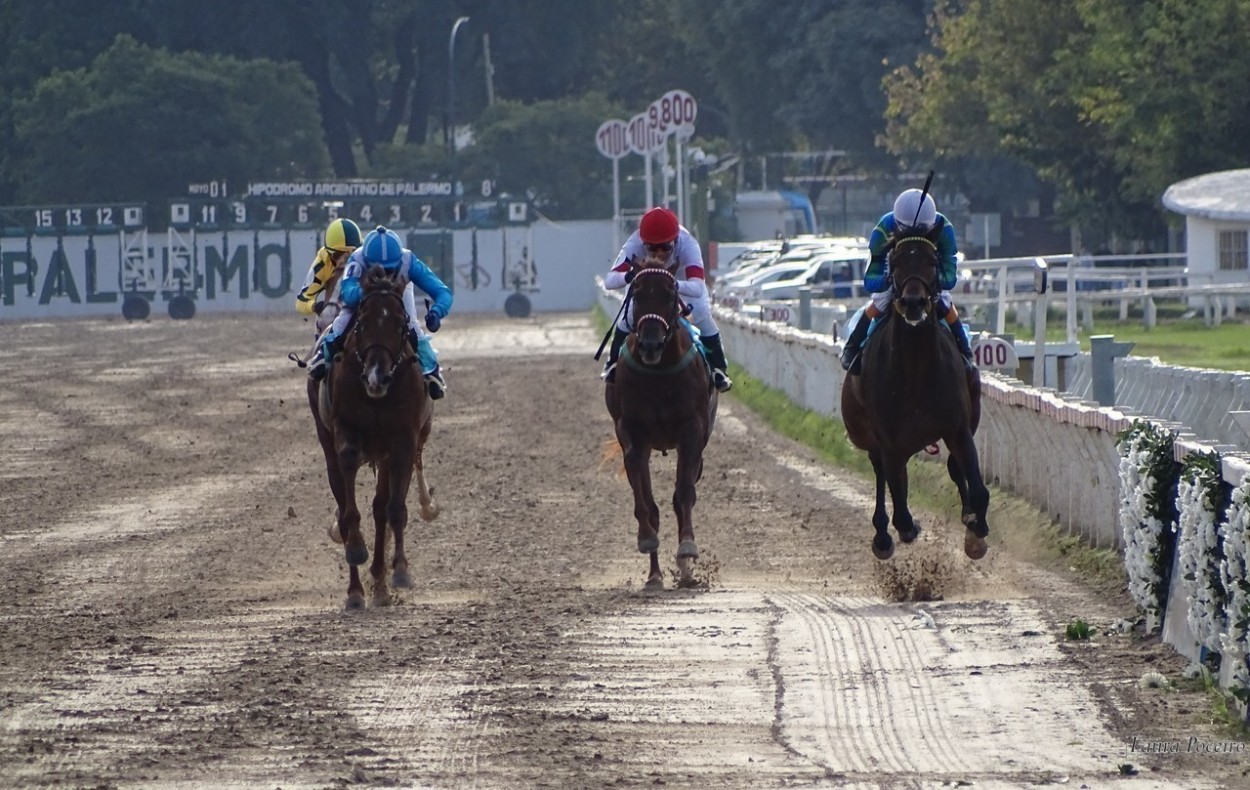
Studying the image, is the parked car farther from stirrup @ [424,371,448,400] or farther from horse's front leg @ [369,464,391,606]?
horse's front leg @ [369,464,391,606]

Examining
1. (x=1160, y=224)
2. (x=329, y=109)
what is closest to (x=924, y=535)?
(x=1160, y=224)

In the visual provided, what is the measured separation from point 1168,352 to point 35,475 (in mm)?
14372

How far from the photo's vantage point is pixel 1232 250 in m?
36.2

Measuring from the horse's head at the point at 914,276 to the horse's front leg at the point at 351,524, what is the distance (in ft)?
10.2

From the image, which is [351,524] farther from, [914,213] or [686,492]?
[914,213]

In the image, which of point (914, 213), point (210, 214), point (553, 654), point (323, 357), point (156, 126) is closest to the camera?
point (553, 654)

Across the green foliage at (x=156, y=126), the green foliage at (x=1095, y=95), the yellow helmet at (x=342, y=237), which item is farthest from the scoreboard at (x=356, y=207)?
the yellow helmet at (x=342, y=237)

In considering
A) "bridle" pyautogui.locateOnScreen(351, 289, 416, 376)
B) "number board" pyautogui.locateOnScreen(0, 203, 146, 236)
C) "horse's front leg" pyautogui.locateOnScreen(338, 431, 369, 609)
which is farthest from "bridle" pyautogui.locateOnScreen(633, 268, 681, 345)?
"number board" pyautogui.locateOnScreen(0, 203, 146, 236)

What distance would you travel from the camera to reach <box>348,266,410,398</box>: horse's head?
34.6ft

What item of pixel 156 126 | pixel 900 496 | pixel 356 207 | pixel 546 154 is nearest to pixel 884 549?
pixel 900 496

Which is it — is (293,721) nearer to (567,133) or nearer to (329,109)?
(567,133)

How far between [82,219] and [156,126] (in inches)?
308

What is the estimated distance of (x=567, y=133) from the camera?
224 feet

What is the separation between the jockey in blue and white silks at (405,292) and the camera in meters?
10.8
